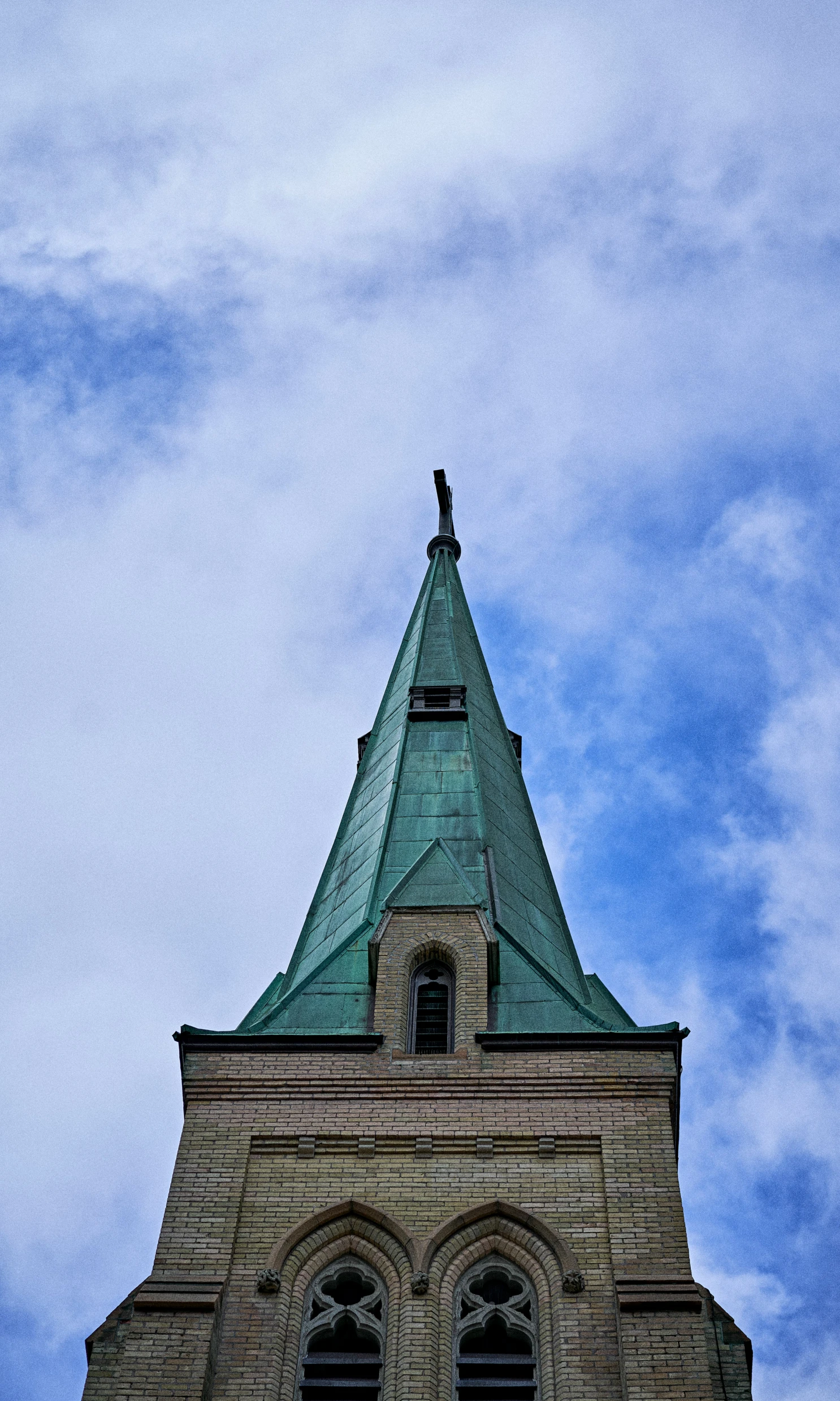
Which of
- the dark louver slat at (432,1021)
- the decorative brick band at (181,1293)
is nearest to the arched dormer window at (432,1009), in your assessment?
the dark louver slat at (432,1021)

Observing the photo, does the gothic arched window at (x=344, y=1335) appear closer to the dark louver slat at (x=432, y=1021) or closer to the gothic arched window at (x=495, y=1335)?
the gothic arched window at (x=495, y=1335)

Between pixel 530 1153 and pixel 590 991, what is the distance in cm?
669

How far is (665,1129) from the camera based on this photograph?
23.3 m

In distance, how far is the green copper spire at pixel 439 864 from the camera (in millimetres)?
25922

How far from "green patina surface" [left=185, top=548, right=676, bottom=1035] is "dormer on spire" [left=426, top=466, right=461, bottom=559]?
258 inches

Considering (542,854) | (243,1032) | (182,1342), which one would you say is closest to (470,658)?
(542,854)

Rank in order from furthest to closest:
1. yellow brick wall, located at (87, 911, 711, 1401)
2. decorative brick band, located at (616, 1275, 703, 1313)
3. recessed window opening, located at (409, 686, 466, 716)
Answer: recessed window opening, located at (409, 686, 466, 716) → decorative brick band, located at (616, 1275, 703, 1313) → yellow brick wall, located at (87, 911, 711, 1401)

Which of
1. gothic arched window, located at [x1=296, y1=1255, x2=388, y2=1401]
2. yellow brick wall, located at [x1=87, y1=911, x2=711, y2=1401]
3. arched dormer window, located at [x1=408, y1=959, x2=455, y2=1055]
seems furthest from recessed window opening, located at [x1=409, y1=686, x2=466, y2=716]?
gothic arched window, located at [x1=296, y1=1255, x2=388, y2=1401]

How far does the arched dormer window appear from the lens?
996 inches

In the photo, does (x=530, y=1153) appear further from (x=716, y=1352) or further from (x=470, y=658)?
(x=470, y=658)

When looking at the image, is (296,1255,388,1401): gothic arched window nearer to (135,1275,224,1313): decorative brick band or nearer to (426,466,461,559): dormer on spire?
(135,1275,224,1313): decorative brick band

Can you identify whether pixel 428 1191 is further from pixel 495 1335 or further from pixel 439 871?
pixel 439 871

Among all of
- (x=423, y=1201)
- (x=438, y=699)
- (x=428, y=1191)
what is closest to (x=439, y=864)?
(x=438, y=699)

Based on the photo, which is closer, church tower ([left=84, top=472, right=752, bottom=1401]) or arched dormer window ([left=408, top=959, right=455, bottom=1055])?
church tower ([left=84, top=472, right=752, bottom=1401])
